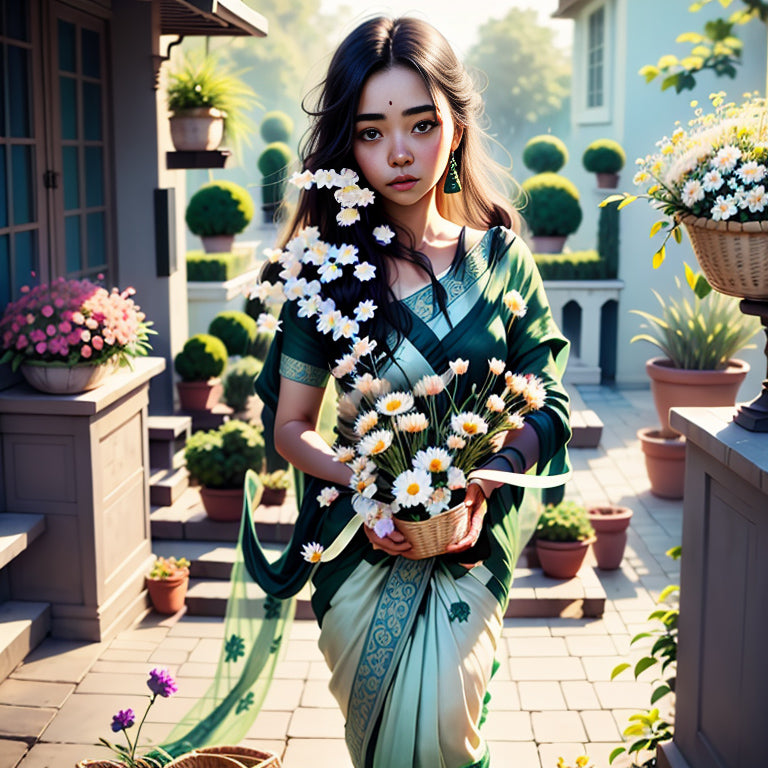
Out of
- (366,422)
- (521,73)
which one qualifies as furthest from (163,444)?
(521,73)

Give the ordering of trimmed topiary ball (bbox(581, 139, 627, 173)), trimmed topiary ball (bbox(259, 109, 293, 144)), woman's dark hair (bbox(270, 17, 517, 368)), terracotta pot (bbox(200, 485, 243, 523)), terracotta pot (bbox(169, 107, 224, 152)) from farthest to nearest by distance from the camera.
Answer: trimmed topiary ball (bbox(259, 109, 293, 144)), trimmed topiary ball (bbox(581, 139, 627, 173)), terracotta pot (bbox(169, 107, 224, 152)), terracotta pot (bbox(200, 485, 243, 523)), woman's dark hair (bbox(270, 17, 517, 368))

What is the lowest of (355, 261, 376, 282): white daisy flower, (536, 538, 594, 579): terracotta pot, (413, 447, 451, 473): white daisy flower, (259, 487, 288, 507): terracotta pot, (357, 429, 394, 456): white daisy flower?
(536, 538, 594, 579): terracotta pot

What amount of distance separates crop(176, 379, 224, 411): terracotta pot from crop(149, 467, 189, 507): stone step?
1067 millimetres

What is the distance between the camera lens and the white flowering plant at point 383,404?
212 cm

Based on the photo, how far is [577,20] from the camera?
45.8ft

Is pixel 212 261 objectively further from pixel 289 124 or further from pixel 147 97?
pixel 289 124

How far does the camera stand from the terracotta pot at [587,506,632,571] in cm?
541

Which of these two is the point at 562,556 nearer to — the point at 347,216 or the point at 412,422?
the point at 347,216

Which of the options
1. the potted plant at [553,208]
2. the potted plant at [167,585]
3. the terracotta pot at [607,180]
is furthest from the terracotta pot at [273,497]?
the terracotta pot at [607,180]

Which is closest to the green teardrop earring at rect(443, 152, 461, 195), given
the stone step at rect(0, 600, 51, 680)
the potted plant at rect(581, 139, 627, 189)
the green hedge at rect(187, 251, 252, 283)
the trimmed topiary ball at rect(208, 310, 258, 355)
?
the stone step at rect(0, 600, 51, 680)

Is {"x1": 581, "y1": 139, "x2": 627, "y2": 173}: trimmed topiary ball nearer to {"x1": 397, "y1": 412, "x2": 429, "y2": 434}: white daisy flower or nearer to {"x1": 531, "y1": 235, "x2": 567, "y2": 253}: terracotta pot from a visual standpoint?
{"x1": 531, "y1": 235, "x2": 567, "y2": 253}: terracotta pot

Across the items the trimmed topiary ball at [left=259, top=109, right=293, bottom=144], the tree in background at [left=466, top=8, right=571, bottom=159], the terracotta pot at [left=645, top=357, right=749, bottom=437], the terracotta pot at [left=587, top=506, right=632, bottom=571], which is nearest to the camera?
the terracotta pot at [left=587, top=506, right=632, bottom=571]

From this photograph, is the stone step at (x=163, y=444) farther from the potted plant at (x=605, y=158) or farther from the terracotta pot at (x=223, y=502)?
the potted plant at (x=605, y=158)

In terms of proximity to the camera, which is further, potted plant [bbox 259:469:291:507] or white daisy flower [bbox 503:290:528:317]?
potted plant [bbox 259:469:291:507]
